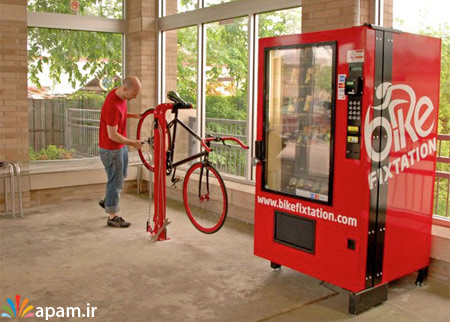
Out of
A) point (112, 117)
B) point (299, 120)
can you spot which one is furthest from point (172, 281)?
point (112, 117)

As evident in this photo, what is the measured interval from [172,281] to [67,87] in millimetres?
4334

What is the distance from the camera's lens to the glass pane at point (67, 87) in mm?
7500

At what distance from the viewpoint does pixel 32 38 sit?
24.3ft

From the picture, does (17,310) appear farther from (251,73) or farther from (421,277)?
(251,73)

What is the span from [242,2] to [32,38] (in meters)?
3.06

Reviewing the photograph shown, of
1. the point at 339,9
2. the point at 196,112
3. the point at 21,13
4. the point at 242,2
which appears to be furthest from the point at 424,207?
the point at 21,13

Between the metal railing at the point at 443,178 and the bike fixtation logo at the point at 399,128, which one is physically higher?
the bike fixtation logo at the point at 399,128

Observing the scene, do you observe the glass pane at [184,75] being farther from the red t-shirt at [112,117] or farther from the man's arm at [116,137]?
the man's arm at [116,137]

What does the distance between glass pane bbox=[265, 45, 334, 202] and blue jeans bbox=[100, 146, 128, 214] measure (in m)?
2.13

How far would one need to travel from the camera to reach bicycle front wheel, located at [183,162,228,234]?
544 centimetres

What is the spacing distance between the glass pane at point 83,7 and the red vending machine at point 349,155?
4.32 meters

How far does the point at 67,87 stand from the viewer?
772 centimetres

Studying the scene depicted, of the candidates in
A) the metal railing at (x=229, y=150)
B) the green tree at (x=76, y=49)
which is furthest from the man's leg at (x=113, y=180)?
the green tree at (x=76, y=49)

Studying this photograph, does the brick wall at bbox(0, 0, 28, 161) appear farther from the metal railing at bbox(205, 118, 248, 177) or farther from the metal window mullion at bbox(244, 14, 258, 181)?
the metal window mullion at bbox(244, 14, 258, 181)
